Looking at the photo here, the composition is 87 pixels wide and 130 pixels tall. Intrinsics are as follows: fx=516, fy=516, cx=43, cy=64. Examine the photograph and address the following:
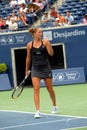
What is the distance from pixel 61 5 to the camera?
2353 centimetres

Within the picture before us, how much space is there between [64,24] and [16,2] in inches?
178

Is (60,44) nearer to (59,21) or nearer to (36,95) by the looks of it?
(59,21)

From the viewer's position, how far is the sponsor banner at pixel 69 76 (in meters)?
19.9

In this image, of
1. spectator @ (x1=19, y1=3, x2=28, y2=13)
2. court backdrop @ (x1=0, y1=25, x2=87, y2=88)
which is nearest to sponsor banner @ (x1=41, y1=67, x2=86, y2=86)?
court backdrop @ (x1=0, y1=25, x2=87, y2=88)

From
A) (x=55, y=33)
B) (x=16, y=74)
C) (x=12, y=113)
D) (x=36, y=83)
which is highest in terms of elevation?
(x=36, y=83)

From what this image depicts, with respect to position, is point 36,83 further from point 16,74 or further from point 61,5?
point 61,5

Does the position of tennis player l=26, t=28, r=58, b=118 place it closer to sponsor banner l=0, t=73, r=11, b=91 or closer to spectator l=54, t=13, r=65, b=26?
sponsor banner l=0, t=73, r=11, b=91

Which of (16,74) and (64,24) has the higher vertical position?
(64,24)

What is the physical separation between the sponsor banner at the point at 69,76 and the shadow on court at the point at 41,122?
8.52 m

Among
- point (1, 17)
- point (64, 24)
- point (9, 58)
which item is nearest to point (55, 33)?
point (64, 24)

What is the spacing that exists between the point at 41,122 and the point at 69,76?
9.92 meters

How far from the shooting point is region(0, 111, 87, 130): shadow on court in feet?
31.0

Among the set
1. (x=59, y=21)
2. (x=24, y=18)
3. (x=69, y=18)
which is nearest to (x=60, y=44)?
(x=59, y=21)

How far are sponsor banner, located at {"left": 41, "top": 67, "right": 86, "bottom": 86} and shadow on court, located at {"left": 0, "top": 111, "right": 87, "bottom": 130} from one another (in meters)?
8.52
